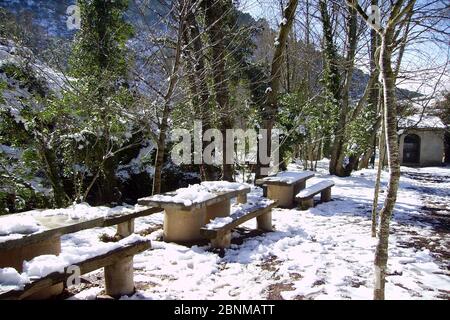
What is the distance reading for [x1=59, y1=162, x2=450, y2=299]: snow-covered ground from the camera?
352cm

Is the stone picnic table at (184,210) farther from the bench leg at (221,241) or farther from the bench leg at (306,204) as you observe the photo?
the bench leg at (306,204)

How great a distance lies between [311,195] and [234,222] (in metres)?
3.20

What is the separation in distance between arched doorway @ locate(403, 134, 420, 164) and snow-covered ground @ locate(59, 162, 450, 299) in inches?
813

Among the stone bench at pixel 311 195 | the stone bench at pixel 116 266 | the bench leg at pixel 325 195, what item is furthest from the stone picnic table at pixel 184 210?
the bench leg at pixel 325 195

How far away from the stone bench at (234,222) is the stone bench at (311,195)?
1701 mm

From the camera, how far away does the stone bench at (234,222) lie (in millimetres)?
4512

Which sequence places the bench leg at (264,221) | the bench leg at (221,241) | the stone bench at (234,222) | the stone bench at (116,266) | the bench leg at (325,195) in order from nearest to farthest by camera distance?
the stone bench at (116,266) → the stone bench at (234,222) → the bench leg at (221,241) → the bench leg at (264,221) → the bench leg at (325,195)

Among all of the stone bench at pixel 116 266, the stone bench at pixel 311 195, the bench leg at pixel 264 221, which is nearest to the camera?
the stone bench at pixel 116 266

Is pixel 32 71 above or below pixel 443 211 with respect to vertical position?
above

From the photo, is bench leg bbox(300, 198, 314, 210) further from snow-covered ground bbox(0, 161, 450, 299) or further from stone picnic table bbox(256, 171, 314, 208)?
snow-covered ground bbox(0, 161, 450, 299)
